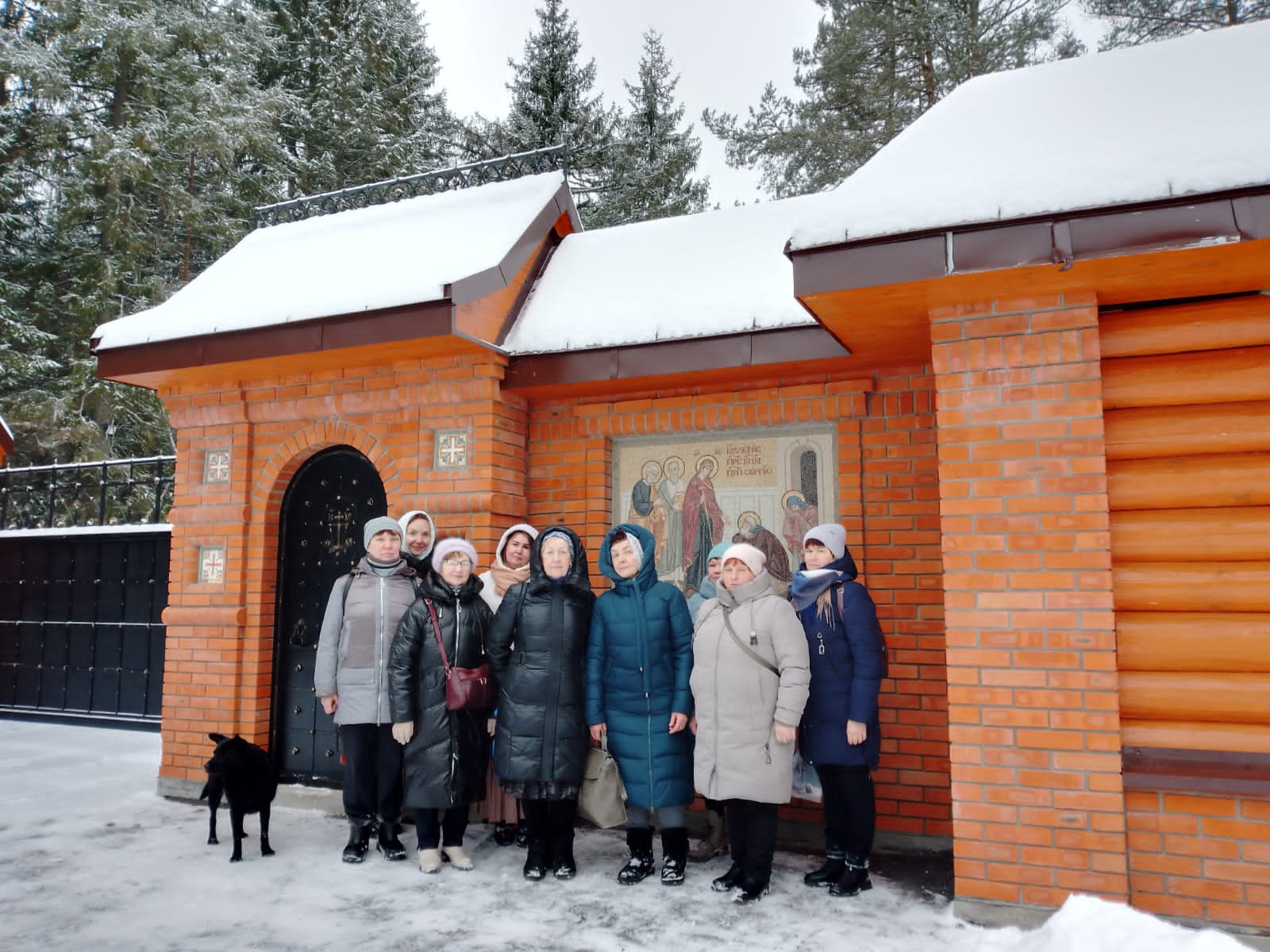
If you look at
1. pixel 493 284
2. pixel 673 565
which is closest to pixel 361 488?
pixel 493 284

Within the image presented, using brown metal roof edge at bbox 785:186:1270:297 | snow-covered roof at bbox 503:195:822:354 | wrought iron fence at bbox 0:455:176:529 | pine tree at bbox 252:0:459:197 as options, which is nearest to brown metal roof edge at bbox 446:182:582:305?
snow-covered roof at bbox 503:195:822:354

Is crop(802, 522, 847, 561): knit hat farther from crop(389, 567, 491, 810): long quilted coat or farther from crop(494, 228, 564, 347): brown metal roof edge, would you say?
crop(494, 228, 564, 347): brown metal roof edge

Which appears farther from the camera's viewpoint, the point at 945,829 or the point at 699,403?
the point at 699,403

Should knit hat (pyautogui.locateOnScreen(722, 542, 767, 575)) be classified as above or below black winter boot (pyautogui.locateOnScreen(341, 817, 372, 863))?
above

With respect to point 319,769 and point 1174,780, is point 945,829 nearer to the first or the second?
point 1174,780

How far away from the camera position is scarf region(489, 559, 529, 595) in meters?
4.83

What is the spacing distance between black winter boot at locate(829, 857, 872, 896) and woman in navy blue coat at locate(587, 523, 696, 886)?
0.74 meters

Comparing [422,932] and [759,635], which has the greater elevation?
[759,635]

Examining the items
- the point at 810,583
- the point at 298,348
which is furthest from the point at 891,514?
the point at 298,348

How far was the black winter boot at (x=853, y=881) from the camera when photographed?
407cm

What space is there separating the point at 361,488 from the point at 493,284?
189 centimetres

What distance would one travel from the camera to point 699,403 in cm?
552

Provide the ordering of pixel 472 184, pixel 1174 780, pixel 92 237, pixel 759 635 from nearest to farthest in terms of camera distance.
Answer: pixel 1174 780
pixel 759 635
pixel 472 184
pixel 92 237

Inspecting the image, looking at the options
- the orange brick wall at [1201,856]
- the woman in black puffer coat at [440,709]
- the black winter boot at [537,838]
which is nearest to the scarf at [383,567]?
the woman in black puffer coat at [440,709]
